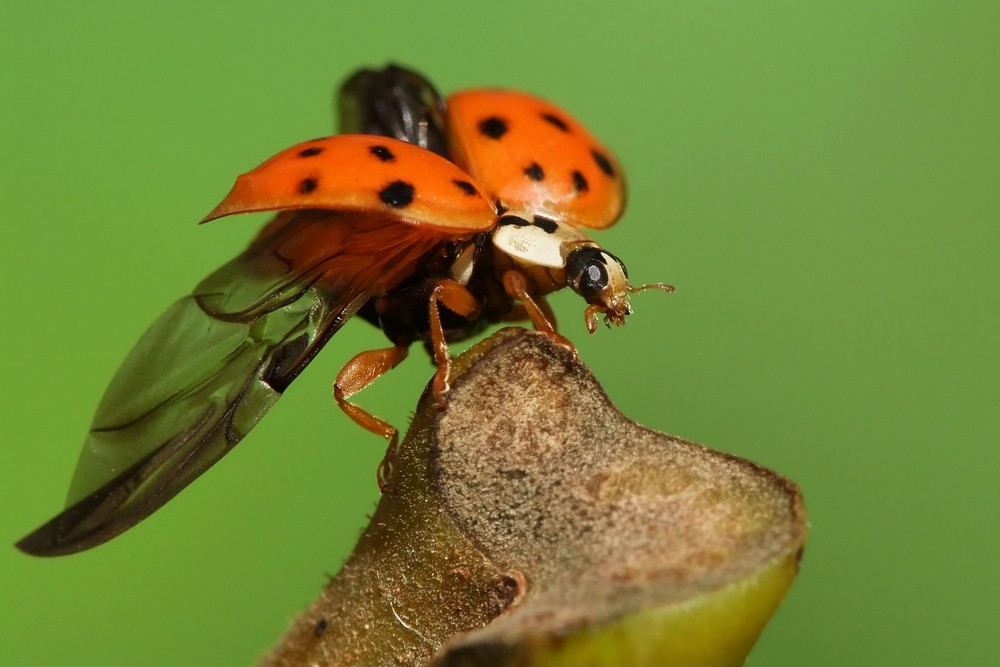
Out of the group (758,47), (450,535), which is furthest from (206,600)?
(758,47)

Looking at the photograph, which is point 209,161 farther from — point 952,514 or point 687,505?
point 687,505

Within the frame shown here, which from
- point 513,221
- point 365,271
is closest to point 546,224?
point 513,221

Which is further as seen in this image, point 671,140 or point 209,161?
point 671,140

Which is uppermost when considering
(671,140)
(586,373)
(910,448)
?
(586,373)

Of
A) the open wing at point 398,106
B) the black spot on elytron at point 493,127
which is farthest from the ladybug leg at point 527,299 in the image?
the open wing at point 398,106

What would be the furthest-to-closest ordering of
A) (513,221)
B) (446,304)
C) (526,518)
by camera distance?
(513,221) → (446,304) → (526,518)

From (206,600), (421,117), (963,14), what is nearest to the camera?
(421,117)

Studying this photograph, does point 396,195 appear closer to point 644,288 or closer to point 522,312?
point 522,312
